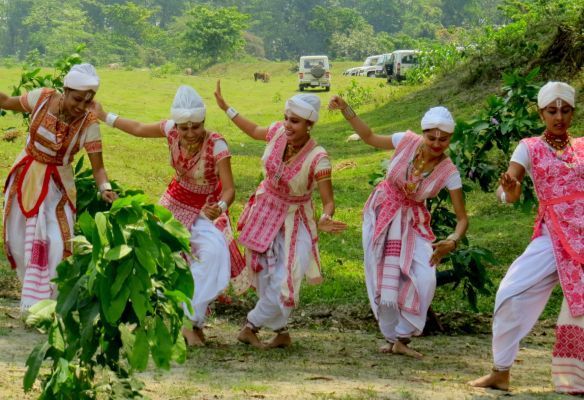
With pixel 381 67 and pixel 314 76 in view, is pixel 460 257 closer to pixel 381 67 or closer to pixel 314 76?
pixel 314 76

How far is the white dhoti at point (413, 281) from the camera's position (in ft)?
25.0

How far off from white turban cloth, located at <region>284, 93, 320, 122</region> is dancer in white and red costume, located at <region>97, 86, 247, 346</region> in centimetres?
52

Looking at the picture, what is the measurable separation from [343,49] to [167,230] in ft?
270

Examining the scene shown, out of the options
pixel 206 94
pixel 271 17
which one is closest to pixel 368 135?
pixel 206 94

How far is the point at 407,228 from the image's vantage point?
25.2 ft

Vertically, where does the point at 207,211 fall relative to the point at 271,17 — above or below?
below

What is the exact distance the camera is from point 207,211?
24.8 feet

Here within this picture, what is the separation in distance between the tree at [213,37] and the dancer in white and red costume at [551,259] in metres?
64.7

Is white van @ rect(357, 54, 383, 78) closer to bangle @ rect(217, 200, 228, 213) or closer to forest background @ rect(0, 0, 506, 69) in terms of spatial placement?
forest background @ rect(0, 0, 506, 69)

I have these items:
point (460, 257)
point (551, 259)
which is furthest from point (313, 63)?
point (551, 259)

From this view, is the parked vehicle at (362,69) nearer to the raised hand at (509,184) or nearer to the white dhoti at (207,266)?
the white dhoti at (207,266)

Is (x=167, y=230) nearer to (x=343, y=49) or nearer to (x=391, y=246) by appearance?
(x=391, y=246)

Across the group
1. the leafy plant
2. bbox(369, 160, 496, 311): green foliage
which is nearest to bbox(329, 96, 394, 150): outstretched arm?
bbox(369, 160, 496, 311): green foliage

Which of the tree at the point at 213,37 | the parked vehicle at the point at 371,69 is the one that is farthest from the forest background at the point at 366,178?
the tree at the point at 213,37
